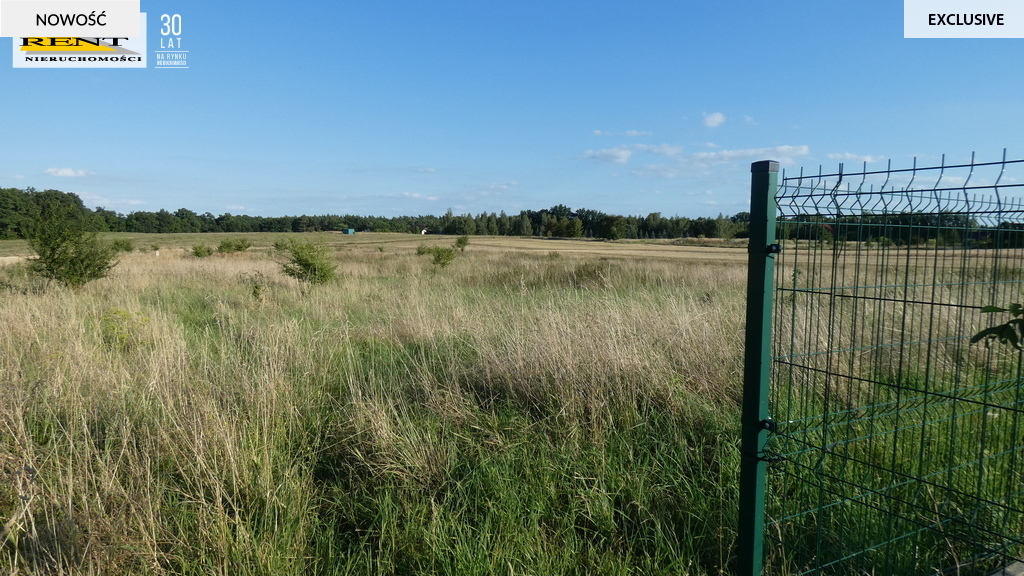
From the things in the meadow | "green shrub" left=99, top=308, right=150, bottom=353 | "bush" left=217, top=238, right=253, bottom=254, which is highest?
"bush" left=217, top=238, right=253, bottom=254

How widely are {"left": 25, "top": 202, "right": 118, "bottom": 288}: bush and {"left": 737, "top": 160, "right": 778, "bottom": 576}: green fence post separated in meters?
14.2

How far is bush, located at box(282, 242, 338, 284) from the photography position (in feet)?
45.8

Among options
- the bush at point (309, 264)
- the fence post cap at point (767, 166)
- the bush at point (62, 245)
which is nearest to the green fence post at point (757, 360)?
the fence post cap at point (767, 166)

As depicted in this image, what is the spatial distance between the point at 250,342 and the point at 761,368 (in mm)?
5372

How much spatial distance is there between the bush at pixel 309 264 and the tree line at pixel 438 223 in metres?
46.8

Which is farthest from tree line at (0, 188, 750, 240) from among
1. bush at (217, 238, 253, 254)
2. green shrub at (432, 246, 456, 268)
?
green shrub at (432, 246, 456, 268)

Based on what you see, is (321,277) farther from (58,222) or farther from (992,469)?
(992,469)

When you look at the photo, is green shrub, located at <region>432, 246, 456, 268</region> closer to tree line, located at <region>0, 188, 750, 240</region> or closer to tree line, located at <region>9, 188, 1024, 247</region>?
tree line, located at <region>9, 188, 1024, 247</region>

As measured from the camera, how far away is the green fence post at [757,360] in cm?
207

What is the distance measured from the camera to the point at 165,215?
3622 inches

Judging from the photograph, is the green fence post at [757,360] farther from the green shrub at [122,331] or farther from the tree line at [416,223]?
the tree line at [416,223]

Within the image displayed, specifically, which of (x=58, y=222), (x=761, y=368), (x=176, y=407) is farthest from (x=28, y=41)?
(x=761, y=368)

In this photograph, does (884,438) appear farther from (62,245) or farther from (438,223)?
(438,223)

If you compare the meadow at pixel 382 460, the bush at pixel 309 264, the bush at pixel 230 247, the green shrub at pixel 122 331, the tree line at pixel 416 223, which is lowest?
the meadow at pixel 382 460
